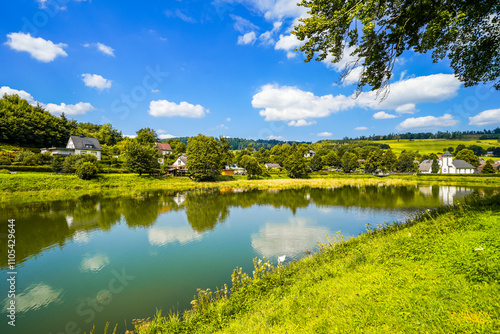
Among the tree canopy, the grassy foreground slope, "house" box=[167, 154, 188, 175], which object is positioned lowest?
the grassy foreground slope

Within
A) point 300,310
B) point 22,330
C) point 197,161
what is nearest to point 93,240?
point 22,330

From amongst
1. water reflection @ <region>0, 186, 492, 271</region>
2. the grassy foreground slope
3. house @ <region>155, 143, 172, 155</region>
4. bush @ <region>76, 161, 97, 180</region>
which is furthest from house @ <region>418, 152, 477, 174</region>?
house @ <region>155, 143, 172, 155</region>

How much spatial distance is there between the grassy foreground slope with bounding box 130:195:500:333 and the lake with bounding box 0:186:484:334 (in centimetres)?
269

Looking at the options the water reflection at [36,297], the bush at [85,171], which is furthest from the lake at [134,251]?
the bush at [85,171]

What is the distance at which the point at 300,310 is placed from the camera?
15.5ft

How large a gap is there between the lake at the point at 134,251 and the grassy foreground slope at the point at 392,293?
2.69 m

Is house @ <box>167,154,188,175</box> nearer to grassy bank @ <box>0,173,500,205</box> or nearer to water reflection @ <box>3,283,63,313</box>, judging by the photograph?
grassy bank @ <box>0,173,500,205</box>

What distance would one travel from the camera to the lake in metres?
7.61

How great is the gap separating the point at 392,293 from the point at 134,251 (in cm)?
1360

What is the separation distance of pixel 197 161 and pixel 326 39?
44.7m

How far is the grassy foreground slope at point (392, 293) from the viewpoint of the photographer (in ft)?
11.0

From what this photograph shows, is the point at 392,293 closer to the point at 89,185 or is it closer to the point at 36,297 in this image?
the point at 36,297

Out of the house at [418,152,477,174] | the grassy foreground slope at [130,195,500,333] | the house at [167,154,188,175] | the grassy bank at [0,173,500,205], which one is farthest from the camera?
the house at [418,152,477,174]

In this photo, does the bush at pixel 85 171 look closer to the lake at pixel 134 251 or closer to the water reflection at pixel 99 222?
the water reflection at pixel 99 222
